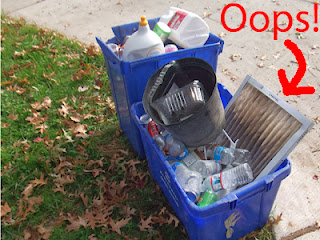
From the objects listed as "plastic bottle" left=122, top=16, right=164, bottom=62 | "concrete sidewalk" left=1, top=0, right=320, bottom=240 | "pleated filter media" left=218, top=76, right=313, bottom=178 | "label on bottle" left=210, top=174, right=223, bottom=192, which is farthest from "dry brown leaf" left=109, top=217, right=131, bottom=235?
"plastic bottle" left=122, top=16, right=164, bottom=62

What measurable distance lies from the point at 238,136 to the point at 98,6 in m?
4.32

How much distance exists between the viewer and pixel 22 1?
5.98m

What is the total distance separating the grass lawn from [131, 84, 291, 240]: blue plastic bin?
245 mm

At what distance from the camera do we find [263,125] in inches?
76.9

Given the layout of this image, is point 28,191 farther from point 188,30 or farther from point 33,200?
point 188,30

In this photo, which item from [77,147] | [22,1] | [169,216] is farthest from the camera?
[22,1]

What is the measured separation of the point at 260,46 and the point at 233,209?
115 inches

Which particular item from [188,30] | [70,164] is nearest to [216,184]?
[188,30]

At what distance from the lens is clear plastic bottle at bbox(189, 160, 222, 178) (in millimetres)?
1920

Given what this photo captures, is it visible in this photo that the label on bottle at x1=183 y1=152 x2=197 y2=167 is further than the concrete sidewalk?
No

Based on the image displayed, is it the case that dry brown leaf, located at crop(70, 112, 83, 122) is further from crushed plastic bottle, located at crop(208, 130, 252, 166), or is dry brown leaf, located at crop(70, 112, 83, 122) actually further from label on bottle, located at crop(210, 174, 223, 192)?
label on bottle, located at crop(210, 174, 223, 192)

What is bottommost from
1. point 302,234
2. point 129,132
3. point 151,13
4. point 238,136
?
point 302,234

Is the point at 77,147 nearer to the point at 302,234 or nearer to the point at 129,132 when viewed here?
the point at 129,132

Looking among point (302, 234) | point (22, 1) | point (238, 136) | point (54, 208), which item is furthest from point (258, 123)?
point (22, 1)
